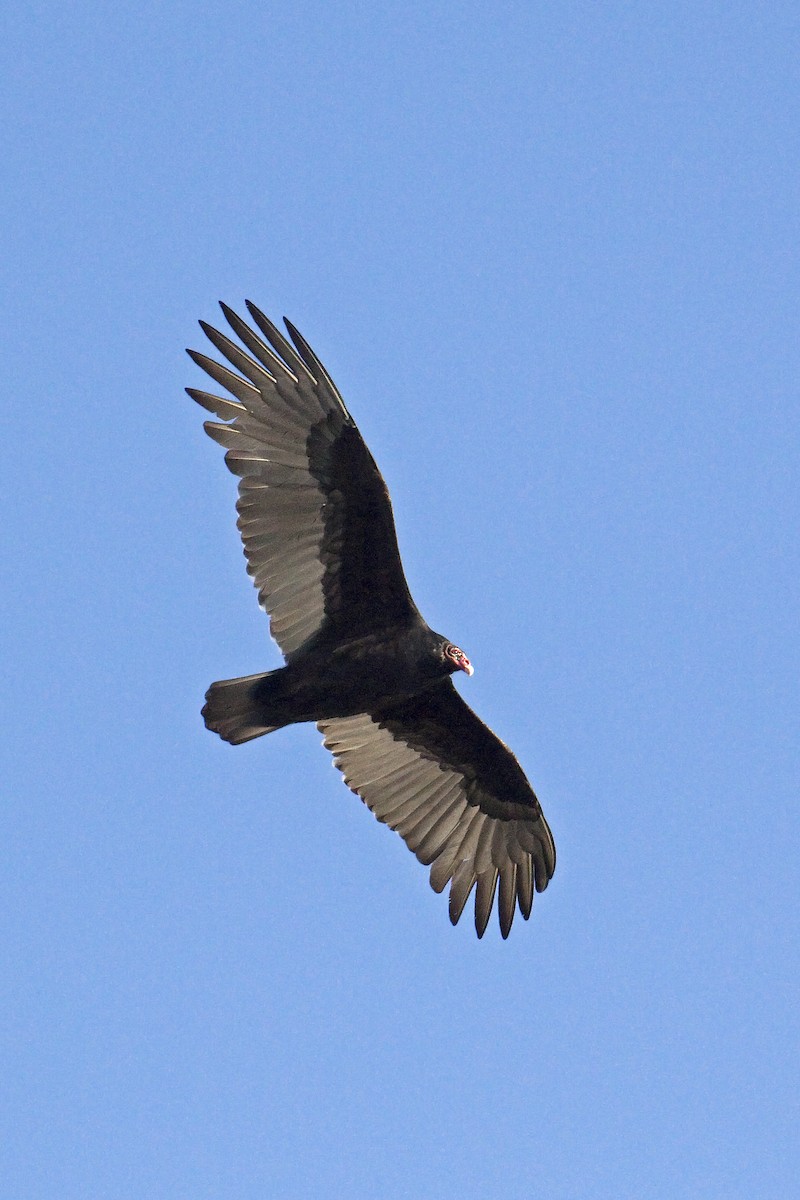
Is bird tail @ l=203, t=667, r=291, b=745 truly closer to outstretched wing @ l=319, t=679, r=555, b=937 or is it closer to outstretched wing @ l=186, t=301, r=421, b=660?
outstretched wing @ l=186, t=301, r=421, b=660

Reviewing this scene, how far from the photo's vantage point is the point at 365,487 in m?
9.15

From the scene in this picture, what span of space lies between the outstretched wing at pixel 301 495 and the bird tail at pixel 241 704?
26 centimetres

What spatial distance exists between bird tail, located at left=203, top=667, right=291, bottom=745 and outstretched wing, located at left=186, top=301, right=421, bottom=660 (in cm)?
26

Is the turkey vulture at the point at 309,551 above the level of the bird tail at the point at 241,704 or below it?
above

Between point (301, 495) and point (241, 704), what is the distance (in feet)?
3.76

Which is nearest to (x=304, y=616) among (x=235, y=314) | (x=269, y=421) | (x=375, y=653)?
(x=375, y=653)

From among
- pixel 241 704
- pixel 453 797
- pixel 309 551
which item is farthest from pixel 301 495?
pixel 453 797

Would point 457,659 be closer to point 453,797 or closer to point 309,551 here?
point 309,551

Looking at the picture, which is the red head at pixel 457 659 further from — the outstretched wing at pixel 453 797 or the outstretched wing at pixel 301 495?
the outstretched wing at pixel 453 797

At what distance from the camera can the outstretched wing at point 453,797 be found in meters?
10.4

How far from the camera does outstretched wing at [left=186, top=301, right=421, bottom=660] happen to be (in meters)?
→ 9.11

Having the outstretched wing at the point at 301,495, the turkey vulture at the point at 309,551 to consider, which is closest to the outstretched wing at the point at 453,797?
the turkey vulture at the point at 309,551

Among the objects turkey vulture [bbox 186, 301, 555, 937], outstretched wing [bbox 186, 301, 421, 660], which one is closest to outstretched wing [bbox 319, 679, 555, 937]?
turkey vulture [bbox 186, 301, 555, 937]

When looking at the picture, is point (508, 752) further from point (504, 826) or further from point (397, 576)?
point (397, 576)
